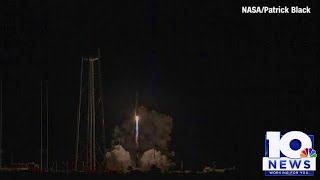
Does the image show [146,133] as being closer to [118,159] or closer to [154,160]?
[154,160]

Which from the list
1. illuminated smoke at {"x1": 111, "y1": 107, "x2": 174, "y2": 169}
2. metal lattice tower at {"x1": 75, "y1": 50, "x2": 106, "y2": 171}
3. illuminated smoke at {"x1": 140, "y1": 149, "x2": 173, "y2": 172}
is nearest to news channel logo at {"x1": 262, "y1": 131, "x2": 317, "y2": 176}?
metal lattice tower at {"x1": 75, "y1": 50, "x2": 106, "y2": 171}

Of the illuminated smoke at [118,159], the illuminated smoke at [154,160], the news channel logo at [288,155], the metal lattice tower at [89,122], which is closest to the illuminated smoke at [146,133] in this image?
the illuminated smoke at [154,160]

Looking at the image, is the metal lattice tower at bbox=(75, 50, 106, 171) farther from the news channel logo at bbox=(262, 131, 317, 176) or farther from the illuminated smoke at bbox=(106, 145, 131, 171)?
the news channel logo at bbox=(262, 131, 317, 176)

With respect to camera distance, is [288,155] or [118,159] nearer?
[288,155]

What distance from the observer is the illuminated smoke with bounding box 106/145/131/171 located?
5188 cm

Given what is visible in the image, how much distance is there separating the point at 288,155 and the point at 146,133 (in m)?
27.4

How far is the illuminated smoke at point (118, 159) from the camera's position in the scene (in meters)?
51.9

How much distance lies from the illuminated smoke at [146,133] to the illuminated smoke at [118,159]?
1929 millimetres

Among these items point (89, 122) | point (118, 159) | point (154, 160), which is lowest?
point (154, 160)

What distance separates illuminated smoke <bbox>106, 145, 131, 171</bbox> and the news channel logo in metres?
21.5

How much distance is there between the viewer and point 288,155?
31.0 meters

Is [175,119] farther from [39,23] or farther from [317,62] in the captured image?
[317,62]

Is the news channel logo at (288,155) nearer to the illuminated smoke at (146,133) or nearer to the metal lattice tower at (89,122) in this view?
the metal lattice tower at (89,122)

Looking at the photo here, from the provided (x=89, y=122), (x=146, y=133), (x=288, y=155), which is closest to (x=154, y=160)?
(x=146, y=133)
